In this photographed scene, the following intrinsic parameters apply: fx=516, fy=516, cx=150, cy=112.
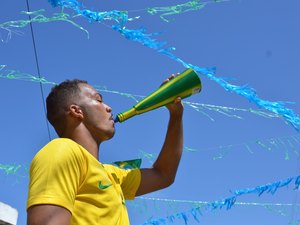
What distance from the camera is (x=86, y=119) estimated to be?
75.0 inches

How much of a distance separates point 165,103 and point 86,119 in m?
0.36

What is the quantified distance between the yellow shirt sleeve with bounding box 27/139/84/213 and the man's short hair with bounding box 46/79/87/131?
30 cm

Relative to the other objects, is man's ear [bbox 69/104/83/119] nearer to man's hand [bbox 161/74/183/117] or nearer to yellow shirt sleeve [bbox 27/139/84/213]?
yellow shirt sleeve [bbox 27/139/84/213]

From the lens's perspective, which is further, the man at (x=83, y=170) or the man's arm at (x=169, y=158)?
the man's arm at (x=169, y=158)

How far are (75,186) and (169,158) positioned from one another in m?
0.72

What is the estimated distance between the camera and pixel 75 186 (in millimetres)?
1557

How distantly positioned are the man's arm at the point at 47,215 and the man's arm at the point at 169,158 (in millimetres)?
720

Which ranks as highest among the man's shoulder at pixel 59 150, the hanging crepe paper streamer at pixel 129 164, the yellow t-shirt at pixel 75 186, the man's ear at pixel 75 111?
the man's ear at pixel 75 111

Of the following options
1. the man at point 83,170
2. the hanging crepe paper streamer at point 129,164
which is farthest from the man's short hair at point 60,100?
the hanging crepe paper streamer at point 129,164

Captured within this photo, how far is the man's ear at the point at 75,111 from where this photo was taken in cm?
190

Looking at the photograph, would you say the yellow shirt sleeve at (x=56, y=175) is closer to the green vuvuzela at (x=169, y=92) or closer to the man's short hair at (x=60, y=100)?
the man's short hair at (x=60, y=100)

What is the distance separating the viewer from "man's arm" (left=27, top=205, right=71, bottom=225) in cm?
140

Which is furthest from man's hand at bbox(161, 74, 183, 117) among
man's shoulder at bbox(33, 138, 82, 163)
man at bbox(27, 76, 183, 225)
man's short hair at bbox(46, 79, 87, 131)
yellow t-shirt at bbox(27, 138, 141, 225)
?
man's shoulder at bbox(33, 138, 82, 163)

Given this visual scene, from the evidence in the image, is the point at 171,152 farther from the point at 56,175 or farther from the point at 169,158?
the point at 56,175
